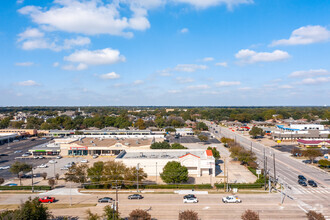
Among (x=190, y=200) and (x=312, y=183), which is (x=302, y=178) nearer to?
(x=312, y=183)

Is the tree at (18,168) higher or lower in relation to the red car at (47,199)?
higher

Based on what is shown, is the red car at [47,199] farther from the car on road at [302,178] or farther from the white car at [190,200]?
the car on road at [302,178]

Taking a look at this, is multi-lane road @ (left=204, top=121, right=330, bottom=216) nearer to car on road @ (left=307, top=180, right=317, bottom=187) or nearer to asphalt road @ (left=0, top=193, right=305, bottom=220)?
car on road @ (left=307, top=180, right=317, bottom=187)

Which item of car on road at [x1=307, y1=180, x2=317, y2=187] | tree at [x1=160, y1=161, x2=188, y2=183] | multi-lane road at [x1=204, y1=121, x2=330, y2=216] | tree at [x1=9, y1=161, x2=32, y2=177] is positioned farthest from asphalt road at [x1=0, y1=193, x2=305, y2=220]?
car on road at [x1=307, y1=180, x2=317, y2=187]

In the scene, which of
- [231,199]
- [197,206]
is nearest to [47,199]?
[197,206]

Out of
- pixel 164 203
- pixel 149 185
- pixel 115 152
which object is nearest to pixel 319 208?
pixel 164 203

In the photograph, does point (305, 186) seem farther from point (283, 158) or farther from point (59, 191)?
point (59, 191)

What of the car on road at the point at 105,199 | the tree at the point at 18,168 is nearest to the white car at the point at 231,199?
the car on road at the point at 105,199

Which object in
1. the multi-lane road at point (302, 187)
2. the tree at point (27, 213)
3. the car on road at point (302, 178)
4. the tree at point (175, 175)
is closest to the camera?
the tree at point (27, 213)

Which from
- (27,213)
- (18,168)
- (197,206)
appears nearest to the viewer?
(27,213)
